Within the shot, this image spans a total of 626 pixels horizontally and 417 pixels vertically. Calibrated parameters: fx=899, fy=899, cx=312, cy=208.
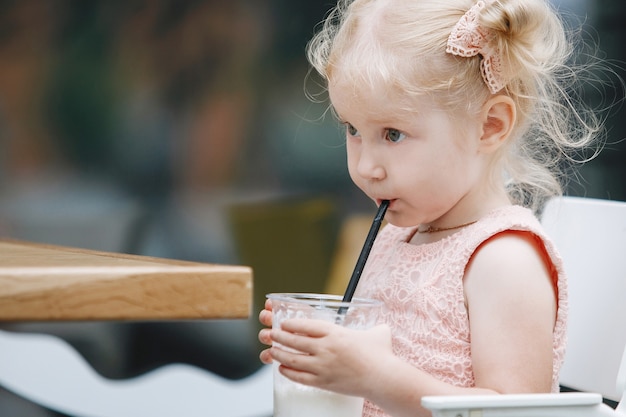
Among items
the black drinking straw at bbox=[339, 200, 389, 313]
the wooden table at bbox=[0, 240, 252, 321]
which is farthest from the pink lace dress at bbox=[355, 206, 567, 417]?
the wooden table at bbox=[0, 240, 252, 321]

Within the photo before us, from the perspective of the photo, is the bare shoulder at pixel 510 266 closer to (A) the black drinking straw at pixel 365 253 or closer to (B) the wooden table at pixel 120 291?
(A) the black drinking straw at pixel 365 253

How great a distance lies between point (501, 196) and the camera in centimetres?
137

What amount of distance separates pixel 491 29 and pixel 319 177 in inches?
42.3

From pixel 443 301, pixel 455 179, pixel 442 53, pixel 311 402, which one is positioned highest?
pixel 442 53

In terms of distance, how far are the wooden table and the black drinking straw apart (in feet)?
1.34

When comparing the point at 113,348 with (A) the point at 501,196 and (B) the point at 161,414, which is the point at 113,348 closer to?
(B) the point at 161,414

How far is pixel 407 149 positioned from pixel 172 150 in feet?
3.48

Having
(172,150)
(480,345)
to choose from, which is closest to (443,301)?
(480,345)

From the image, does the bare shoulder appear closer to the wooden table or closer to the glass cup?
the glass cup

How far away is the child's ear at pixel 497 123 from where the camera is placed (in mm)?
1309

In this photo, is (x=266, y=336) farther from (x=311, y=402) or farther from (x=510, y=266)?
(x=510, y=266)

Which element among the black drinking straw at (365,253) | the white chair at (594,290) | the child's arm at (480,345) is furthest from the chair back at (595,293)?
the black drinking straw at (365,253)

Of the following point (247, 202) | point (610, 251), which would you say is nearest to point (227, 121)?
point (247, 202)

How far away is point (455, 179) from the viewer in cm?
128
